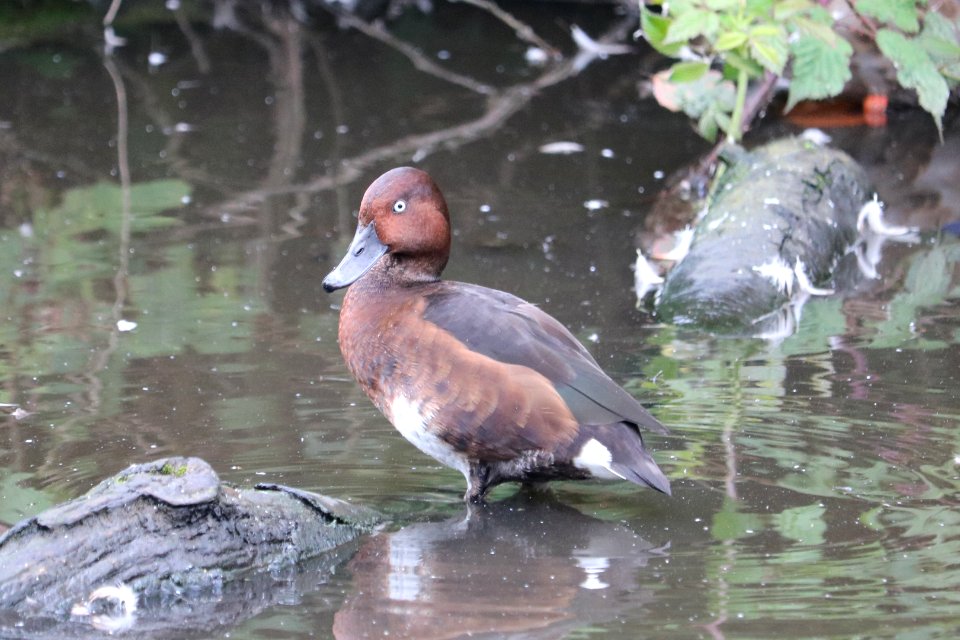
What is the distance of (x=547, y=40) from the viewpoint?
1008cm

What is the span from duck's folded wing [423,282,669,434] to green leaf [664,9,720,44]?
6.46 ft

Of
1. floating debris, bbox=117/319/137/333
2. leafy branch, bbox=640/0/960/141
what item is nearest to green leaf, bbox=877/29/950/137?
leafy branch, bbox=640/0/960/141

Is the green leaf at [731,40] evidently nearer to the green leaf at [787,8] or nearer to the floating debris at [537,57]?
the green leaf at [787,8]

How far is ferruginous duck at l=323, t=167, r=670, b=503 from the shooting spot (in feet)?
11.6

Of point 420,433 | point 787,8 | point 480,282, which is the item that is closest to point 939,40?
point 787,8

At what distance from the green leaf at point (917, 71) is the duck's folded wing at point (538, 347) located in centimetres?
261

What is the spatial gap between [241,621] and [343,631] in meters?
0.23

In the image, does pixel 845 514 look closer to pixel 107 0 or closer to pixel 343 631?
pixel 343 631

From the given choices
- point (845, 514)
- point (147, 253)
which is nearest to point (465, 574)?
point (845, 514)

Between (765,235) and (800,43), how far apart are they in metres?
0.90

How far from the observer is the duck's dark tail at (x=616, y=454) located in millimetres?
3463

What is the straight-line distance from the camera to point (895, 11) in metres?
5.71

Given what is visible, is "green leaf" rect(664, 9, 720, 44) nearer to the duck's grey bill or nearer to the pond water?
the pond water

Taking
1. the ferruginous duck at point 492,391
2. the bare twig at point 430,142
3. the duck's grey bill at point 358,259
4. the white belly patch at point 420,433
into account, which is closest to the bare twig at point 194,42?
the bare twig at point 430,142
